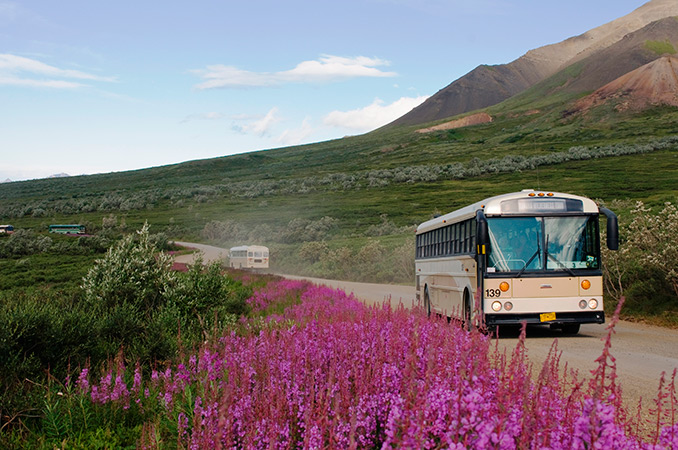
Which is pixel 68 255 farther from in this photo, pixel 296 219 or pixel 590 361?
pixel 590 361

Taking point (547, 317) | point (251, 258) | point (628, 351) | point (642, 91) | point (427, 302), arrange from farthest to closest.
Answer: point (642, 91) → point (251, 258) → point (427, 302) → point (547, 317) → point (628, 351)

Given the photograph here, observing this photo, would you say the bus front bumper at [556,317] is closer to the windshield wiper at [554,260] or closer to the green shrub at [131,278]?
the windshield wiper at [554,260]

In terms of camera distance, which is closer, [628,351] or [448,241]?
[628,351]

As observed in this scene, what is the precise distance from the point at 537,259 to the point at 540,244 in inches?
13.2

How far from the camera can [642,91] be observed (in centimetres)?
16125

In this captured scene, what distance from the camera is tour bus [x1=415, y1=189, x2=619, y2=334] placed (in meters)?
13.5

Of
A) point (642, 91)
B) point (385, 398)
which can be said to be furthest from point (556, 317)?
point (642, 91)

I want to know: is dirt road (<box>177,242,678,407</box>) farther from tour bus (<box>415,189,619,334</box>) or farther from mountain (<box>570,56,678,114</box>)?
mountain (<box>570,56,678,114</box>)

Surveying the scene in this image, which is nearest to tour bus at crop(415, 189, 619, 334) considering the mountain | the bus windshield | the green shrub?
the bus windshield

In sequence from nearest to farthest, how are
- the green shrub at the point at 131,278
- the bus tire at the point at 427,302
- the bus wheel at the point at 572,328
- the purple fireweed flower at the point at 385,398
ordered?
the purple fireweed flower at the point at 385,398 → the green shrub at the point at 131,278 → the bus wheel at the point at 572,328 → the bus tire at the point at 427,302

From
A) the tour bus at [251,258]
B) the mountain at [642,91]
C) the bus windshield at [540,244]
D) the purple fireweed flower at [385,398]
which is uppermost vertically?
the mountain at [642,91]

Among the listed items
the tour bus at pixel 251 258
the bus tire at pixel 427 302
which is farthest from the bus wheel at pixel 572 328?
the tour bus at pixel 251 258

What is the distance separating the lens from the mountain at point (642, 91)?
154750 mm

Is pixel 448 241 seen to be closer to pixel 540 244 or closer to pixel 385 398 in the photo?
pixel 540 244
